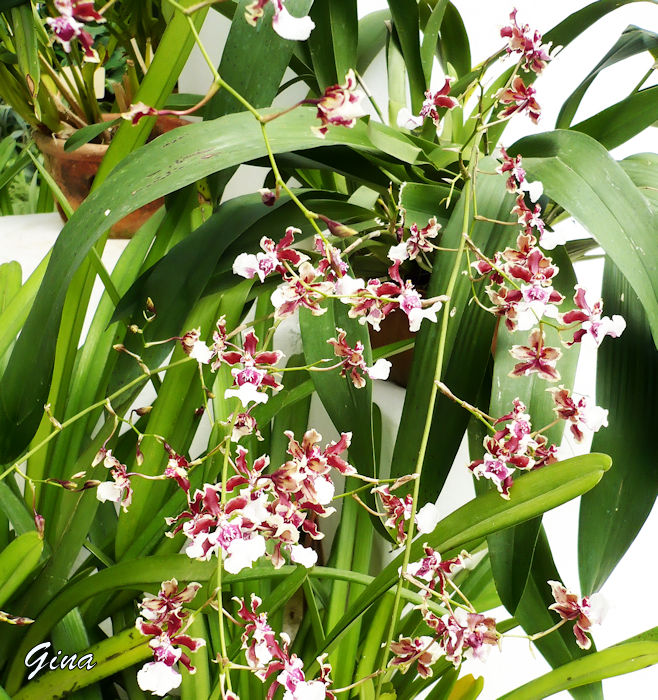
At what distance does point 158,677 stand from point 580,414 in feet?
0.77

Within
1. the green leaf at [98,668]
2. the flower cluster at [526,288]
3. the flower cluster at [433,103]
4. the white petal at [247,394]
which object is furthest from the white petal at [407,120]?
the green leaf at [98,668]

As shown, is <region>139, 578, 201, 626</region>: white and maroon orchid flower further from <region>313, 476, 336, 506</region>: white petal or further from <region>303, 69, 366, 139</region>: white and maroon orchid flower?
<region>303, 69, 366, 139</region>: white and maroon orchid flower

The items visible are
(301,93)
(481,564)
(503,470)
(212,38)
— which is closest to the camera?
(503,470)

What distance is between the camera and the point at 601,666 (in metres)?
0.50

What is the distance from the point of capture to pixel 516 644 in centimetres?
76

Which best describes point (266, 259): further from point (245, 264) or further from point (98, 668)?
point (98, 668)

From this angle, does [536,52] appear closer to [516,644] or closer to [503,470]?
[503,470]

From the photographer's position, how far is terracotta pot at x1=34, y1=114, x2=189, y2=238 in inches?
44.4

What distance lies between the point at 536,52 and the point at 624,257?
138 mm

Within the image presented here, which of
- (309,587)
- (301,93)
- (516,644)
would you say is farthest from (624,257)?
(301,93)

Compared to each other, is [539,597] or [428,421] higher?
[428,421]

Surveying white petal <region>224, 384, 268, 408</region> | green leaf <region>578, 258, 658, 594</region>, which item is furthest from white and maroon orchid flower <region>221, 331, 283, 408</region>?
green leaf <region>578, 258, 658, 594</region>

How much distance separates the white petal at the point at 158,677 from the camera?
34 centimetres

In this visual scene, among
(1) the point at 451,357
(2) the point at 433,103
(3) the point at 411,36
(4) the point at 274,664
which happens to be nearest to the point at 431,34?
(3) the point at 411,36
